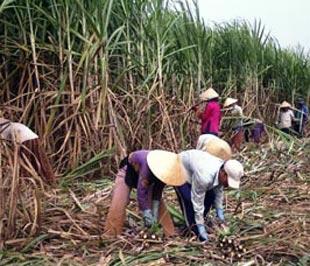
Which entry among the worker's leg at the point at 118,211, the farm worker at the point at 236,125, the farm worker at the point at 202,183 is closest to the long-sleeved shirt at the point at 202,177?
the farm worker at the point at 202,183

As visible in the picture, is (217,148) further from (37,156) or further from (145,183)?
(37,156)

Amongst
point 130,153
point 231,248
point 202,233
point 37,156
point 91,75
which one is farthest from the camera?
point 91,75

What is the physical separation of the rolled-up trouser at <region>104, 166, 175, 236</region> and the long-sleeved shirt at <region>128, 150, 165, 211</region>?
112mm

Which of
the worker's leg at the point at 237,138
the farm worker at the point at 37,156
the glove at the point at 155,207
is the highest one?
the farm worker at the point at 37,156

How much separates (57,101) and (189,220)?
1.90 metres

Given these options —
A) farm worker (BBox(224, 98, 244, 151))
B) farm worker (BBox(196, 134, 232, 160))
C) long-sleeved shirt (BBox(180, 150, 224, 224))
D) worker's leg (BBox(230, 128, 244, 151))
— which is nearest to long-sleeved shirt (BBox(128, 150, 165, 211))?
long-sleeved shirt (BBox(180, 150, 224, 224))

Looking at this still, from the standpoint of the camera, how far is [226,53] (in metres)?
9.87

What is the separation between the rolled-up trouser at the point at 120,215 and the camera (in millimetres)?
3824

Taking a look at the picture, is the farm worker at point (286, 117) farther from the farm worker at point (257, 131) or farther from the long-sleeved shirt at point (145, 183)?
the long-sleeved shirt at point (145, 183)

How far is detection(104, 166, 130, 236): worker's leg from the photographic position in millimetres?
3818

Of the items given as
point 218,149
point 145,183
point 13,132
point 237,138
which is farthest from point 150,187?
point 237,138

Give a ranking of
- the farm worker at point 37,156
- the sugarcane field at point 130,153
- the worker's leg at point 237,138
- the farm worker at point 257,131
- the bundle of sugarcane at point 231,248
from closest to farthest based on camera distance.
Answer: the bundle of sugarcane at point 231,248 < the sugarcane field at point 130,153 < the farm worker at point 37,156 < the worker's leg at point 237,138 < the farm worker at point 257,131

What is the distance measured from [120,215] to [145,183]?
0.25m

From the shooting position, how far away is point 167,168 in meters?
3.82
